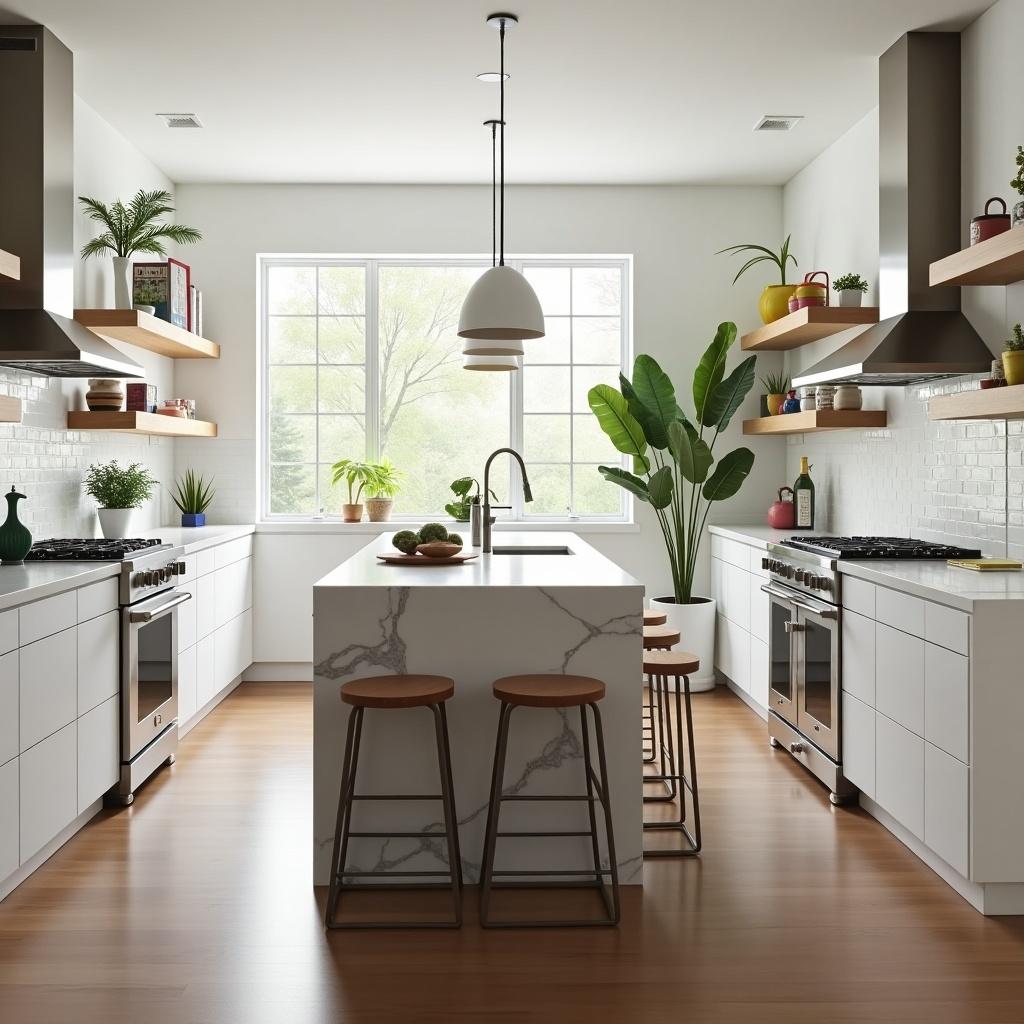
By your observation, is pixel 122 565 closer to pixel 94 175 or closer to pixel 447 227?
pixel 94 175

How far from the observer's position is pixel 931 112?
430 cm

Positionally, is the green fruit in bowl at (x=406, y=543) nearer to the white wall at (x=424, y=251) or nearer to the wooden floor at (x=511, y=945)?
the wooden floor at (x=511, y=945)

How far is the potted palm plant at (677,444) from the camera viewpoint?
5988mm

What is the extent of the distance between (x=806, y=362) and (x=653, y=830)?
3.47 metres

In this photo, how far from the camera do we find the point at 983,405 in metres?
3.45

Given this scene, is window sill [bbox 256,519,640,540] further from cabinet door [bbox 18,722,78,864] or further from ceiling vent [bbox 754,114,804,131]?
cabinet door [bbox 18,722,78,864]

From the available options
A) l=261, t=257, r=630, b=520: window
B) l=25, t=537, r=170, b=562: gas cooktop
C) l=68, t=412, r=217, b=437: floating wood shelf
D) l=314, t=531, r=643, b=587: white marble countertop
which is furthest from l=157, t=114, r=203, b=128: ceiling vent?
l=314, t=531, r=643, b=587: white marble countertop

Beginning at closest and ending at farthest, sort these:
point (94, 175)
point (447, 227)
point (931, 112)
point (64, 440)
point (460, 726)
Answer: point (460, 726) → point (931, 112) → point (64, 440) → point (94, 175) → point (447, 227)

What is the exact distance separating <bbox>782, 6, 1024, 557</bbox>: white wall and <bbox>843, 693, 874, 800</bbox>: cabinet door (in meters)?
0.82

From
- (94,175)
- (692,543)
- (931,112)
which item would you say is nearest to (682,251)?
(692,543)

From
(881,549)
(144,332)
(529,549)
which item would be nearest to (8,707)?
(529,549)

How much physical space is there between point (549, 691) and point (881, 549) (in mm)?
1766

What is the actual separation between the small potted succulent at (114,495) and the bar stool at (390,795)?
2.37 metres

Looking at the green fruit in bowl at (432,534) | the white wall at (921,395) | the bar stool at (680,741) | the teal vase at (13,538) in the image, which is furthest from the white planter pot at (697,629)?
the teal vase at (13,538)
